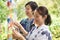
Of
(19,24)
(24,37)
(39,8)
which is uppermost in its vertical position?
(39,8)

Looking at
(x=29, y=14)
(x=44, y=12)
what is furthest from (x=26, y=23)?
(x=44, y=12)

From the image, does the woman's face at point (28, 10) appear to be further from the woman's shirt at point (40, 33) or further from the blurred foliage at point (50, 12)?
the woman's shirt at point (40, 33)

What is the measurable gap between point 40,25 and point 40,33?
0.25 ft

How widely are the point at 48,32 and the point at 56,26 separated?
141 mm

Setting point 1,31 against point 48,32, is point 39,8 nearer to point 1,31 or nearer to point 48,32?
point 48,32

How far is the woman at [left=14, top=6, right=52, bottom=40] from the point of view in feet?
5.14

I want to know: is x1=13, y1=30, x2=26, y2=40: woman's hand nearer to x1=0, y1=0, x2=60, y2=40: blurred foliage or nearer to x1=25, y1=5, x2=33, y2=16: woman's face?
x1=0, y1=0, x2=60, y2=40: blurred foliage

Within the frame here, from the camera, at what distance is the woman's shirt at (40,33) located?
155 centimetres

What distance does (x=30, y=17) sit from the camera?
166cm

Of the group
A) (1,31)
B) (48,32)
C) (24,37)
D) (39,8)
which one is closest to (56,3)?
(39,8)

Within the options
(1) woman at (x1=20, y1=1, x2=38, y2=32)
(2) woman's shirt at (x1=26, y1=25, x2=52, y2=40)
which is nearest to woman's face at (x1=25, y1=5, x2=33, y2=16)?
(1) woman at (x1=20, y1=1, x2=38, y2=32)

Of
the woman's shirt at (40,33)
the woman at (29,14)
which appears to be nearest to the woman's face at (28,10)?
the woman at (29,14)

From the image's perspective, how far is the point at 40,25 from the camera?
161cm

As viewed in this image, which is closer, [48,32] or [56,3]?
[48,32]
